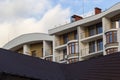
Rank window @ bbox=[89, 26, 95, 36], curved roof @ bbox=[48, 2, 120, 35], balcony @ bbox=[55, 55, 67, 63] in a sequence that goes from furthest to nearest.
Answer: balcony @ bbox=[55, 55, 67, 63] → window @ bbox=[89, 26, 95, 36] → curved roof @ bbox=[48, 2, 120, 35]

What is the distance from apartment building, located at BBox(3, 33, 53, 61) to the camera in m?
57.7

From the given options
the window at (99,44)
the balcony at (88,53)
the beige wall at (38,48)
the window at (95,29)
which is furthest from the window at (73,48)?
the beige wall at (38,48)

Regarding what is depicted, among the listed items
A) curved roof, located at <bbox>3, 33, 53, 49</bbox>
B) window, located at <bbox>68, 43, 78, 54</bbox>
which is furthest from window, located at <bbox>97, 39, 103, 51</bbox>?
curved roof, located at <bbox>3, 33, 53, 49</bbox>

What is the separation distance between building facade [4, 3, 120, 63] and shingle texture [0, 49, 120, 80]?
2247cm

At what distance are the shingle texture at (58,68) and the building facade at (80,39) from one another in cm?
2247

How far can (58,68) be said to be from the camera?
25516 mm

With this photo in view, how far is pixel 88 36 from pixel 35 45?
1187 centimetres

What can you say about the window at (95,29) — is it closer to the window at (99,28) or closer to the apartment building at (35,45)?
the window at (99,28)

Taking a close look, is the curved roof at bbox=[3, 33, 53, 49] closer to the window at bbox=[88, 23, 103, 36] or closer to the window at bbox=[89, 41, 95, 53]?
the window at bbox=[88, 23, 103, 36]

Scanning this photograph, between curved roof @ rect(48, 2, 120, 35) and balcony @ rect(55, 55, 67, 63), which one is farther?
balcony @ rect(55, 55, 67, 63)

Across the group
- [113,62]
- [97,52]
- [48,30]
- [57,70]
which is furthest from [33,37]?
[113,62]

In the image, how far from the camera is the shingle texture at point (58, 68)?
21.3 metres

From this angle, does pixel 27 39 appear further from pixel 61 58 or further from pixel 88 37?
pixel 88 37

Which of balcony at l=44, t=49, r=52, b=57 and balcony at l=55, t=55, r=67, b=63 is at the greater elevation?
balcony at l=44, t=49, r=52, b=57
